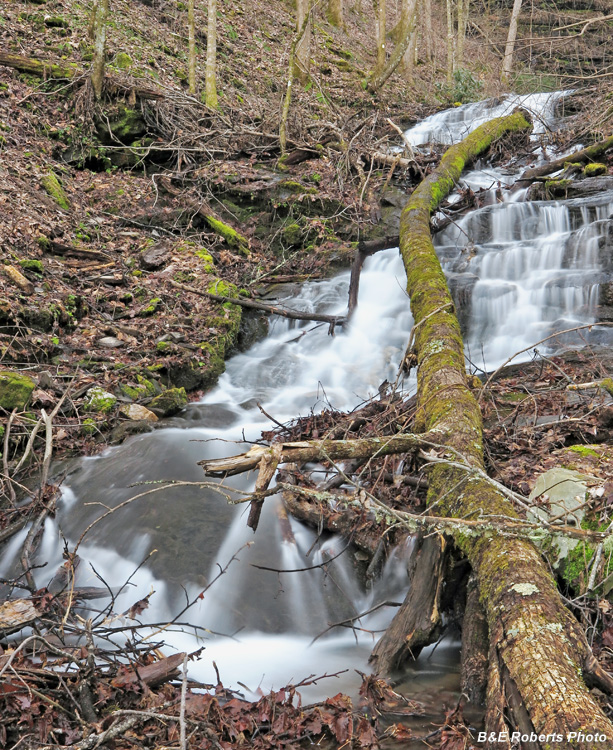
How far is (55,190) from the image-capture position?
9969mm

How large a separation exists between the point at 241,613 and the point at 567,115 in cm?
1799

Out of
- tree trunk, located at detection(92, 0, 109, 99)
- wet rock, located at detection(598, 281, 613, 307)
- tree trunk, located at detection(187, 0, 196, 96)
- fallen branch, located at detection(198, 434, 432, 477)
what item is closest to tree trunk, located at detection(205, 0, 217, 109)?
tree trunk, located at detection(187, 0, 196, 96)

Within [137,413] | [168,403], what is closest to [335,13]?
[168,403]

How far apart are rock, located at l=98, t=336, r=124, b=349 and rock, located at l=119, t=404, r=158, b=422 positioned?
51.2 inches

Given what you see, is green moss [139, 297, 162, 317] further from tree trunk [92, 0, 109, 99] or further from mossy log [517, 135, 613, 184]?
mossy log [517, 135, 613, 184]

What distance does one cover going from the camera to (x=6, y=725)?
9.25 ft

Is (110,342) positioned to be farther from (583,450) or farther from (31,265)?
(583,450)

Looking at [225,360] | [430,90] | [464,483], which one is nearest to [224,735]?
[464,483]

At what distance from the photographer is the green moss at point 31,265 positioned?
785 cm

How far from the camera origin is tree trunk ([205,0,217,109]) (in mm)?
12867

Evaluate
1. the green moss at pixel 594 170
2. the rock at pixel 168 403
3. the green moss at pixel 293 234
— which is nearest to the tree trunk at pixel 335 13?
the green moss at pixel 594 170

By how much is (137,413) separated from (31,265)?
117 inches

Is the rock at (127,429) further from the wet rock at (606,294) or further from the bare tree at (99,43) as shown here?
the bare tree at (99,43)

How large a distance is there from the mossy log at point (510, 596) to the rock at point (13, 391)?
12.8 feet
